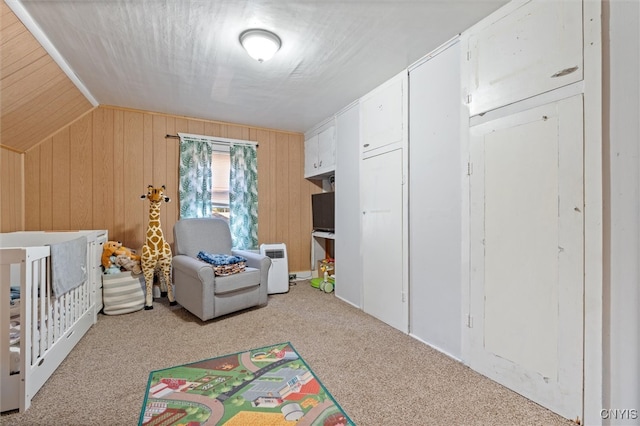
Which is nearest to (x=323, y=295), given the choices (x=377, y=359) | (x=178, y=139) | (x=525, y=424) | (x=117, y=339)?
(x=377, y=359)

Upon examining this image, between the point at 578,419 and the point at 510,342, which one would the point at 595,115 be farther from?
the point at 578,419

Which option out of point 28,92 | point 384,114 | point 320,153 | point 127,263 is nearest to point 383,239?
point 384,114

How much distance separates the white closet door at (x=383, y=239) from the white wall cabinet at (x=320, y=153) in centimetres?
75

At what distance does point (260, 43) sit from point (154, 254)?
232cm

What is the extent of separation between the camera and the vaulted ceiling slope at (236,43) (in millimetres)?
1756

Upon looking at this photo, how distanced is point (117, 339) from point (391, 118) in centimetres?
299

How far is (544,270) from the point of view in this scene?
1.56 meters

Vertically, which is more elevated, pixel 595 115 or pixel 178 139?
pixel 178 139

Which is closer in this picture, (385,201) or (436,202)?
(436,202)

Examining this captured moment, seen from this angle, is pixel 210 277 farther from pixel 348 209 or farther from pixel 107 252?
pixel 348 209

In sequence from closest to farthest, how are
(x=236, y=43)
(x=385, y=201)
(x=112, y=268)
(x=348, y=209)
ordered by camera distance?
(x=236, y=43) → (x=385, y=201) → (x=112, y=268) → (x=348, y=209)

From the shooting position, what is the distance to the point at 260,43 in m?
2.01

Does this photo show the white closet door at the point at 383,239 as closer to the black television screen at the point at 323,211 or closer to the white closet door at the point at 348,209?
the white closet door at the point at 348,209

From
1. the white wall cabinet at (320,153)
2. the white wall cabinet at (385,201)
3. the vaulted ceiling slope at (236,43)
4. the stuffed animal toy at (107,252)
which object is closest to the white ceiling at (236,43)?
the vaulted ceiling slope at (236,43)
